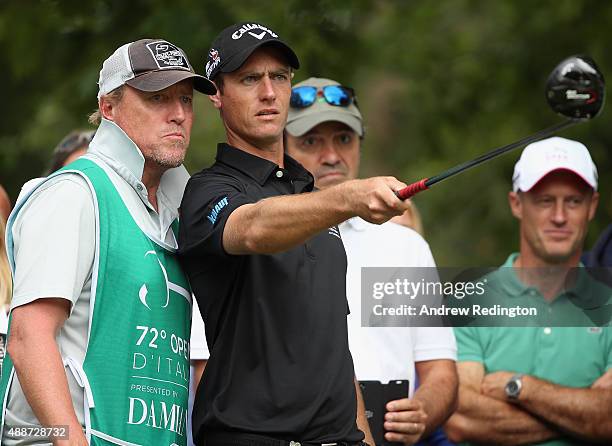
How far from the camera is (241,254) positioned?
4.61 metres

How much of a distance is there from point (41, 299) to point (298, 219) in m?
0.91

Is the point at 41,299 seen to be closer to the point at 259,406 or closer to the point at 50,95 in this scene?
the point at 259,406

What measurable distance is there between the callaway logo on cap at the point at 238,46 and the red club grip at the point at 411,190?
123 centimetres

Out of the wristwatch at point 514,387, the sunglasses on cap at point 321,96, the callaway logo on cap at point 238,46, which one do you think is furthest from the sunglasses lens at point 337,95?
the wristwatch at point 514,387

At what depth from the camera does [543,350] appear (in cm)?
636

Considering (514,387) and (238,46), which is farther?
(514,387)

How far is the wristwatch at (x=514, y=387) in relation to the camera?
6.21 m

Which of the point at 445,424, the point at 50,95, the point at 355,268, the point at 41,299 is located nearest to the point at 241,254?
the point at 41,299

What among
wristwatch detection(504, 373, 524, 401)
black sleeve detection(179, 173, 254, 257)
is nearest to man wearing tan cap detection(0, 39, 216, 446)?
black sleeve detection(179, 173, 254, 257)

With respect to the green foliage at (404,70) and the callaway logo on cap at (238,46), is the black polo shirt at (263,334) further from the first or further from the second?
the green foliage at (404,70)

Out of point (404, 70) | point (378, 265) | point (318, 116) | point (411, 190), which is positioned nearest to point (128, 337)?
point (411, 190)

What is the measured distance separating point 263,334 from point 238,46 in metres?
1.18

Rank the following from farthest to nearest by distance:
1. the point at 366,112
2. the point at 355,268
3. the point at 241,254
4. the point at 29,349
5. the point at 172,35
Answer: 1. the point at 366,112
2. the point at 172,35
3. the point at 355,268
4. the point at 241,254
5. the point at 29,349

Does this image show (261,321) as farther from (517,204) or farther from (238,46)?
(517,204)
